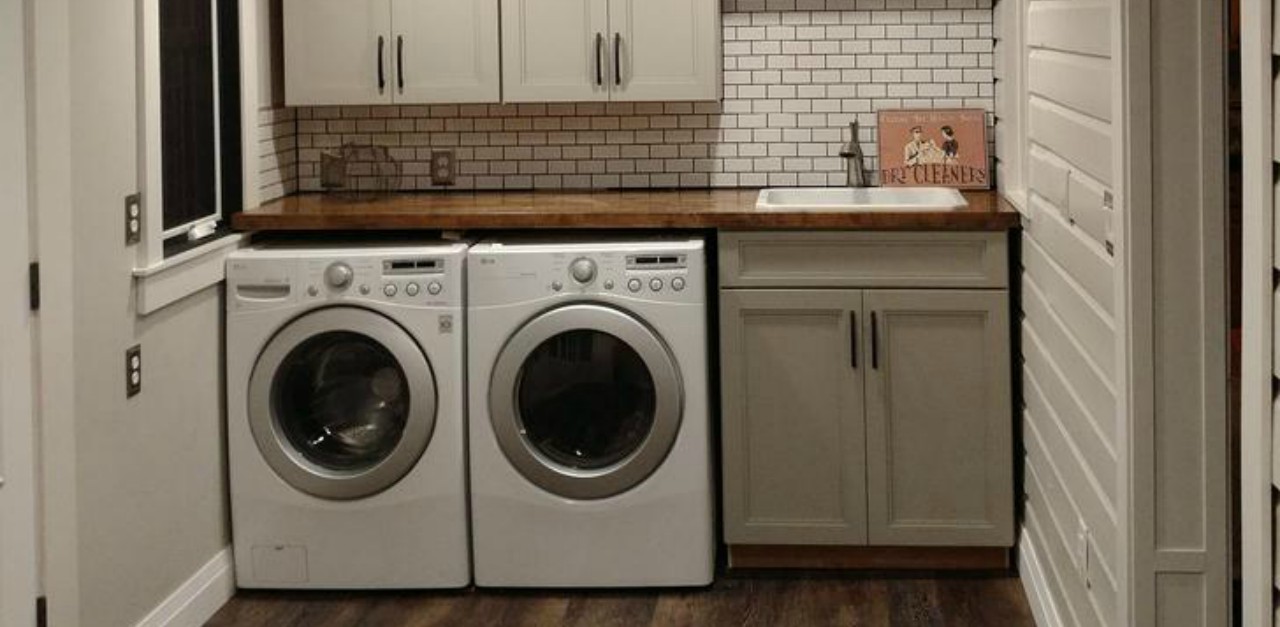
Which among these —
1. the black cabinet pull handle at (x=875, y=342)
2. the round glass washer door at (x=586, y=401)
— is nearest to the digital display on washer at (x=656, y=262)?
the round glass washer door at (x=586, y=401)

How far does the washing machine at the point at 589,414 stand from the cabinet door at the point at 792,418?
0.17m

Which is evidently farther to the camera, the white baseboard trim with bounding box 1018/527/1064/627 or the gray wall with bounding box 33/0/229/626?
the white baseboard trim with bounding box 1018/527/1064/627

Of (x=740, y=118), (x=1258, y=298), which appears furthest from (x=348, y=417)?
(x=1258, y=298)

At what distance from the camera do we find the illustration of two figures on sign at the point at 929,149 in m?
5.21

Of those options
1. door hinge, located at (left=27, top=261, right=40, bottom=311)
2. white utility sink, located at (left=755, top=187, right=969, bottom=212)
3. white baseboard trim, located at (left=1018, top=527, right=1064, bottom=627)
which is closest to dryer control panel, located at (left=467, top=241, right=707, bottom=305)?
white utility sink, located at (left=755, top=187, right=969, bottom=212)

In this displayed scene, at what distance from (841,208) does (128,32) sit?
193 centimetres

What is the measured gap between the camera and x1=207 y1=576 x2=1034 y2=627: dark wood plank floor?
4.42 meters

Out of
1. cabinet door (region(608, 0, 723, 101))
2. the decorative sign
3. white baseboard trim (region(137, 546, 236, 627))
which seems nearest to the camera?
white baseboard trim (region(137, 546, 236, 627))

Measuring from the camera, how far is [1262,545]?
6.40 feet

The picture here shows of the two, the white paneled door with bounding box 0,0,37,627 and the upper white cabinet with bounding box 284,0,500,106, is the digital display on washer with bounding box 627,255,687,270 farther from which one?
the white paneled door with bounding box 0,0,37,627

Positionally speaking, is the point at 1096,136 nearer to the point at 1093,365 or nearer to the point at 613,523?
the point at 1093,365

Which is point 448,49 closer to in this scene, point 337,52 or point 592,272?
point 337,52

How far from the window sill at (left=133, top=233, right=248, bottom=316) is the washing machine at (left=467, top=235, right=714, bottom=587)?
665 millimetres

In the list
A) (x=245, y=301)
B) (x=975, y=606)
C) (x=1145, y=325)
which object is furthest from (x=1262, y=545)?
(x=245, y=301)
